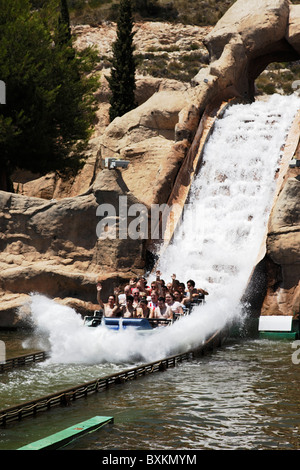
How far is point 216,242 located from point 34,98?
9499mm

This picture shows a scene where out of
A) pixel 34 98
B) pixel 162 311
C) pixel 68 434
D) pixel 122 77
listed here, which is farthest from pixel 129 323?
pixel 122 77

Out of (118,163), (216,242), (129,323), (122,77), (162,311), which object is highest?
(122,77)

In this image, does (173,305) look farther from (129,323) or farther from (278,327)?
(278,327)

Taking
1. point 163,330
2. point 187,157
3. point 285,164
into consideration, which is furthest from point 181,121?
point 163,330

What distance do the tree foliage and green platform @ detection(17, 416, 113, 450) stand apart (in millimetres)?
17157

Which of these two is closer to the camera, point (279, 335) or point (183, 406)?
point (183, 406)

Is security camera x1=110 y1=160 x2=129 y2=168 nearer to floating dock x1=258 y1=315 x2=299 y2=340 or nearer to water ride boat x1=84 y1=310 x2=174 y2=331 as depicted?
floating dock x1=258 y1=315 x2=299 y2=340

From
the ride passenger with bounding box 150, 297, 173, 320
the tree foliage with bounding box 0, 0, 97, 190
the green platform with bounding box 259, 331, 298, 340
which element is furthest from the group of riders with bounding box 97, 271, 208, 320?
the tree foliage with bounding box 0, 0, 97, 190

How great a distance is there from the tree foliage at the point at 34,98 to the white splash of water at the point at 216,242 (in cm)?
637

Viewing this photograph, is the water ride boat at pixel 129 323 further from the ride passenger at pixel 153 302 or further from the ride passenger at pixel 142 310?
the ride passenger at pixel 153 302

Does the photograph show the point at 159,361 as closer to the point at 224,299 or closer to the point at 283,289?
the point at 224,299

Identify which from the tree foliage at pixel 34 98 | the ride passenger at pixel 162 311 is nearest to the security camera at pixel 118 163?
the tree foliage at pixel 34 98

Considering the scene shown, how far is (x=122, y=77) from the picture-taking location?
127ft

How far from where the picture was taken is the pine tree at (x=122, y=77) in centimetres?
3825
